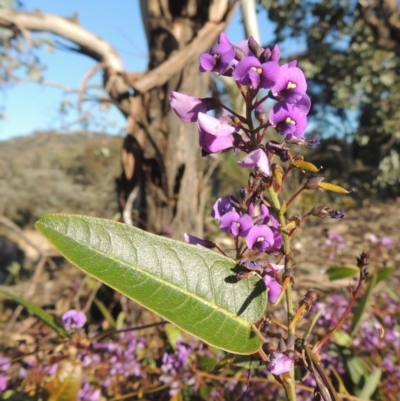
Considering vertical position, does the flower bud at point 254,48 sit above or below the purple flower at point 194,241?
above

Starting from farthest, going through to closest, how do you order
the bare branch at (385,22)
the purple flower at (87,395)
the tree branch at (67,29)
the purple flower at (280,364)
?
the bare branch at (385,22)
the tree branch at (67,29)
the purple flower at (87,395)
the purple flower at (280,364)

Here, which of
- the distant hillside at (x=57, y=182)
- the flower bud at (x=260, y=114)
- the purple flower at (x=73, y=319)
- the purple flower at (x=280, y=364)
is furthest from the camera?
the distant hillside at (x=57, y=182)

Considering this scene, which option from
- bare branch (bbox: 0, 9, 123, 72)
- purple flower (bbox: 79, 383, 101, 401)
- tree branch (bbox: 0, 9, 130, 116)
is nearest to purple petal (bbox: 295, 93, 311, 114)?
purple flower (bbox: 79, 383, 101, 401)

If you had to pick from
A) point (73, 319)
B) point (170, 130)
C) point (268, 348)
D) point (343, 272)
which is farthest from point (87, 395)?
point (170, 130)

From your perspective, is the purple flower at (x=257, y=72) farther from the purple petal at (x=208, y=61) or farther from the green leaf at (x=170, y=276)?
the green leaf at (x=170, y=276)

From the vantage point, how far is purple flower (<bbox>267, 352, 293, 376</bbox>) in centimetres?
50

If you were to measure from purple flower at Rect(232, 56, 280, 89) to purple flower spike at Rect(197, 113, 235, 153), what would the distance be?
2.2 inches

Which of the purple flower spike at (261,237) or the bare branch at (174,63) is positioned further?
the bare branch at (174,63)

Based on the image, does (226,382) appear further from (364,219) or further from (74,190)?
(74,190)

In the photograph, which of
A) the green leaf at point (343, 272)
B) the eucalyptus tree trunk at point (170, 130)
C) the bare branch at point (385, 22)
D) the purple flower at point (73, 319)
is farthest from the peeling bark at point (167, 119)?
the bare branch at point (385, 22)

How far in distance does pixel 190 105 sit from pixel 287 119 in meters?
0.12

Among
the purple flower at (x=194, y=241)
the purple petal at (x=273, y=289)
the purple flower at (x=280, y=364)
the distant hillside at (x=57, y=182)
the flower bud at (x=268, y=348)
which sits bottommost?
the distant hillside at (x=57, y=182)

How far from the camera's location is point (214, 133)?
1.84ft

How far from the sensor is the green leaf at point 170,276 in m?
0.55
